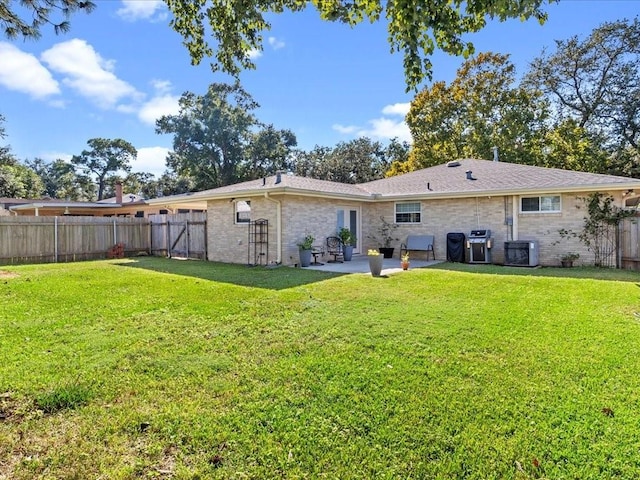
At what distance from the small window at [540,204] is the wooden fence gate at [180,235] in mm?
11706

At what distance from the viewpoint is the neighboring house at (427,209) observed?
41.7 ft

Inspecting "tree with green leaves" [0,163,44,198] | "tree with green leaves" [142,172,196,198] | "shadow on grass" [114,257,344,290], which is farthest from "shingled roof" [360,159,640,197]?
"tree with green leaves" [0,163,44,198]

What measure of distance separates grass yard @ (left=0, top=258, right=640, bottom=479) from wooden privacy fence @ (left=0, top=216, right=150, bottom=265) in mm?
9272

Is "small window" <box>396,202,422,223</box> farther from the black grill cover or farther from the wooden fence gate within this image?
the wooden fence gate

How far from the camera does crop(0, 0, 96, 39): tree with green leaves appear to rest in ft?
17.3

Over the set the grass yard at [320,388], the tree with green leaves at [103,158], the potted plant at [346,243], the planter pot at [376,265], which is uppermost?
the tree with green leaves at [103,158]

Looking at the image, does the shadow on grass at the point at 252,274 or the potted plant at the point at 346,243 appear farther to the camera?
the potted plant at the point at 346,243

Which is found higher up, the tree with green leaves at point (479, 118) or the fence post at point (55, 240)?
the tree with green leaves at point (479, 118)

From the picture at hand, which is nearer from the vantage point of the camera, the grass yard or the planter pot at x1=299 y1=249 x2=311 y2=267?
the grass yard

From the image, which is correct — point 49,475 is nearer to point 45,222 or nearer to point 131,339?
point 131,339

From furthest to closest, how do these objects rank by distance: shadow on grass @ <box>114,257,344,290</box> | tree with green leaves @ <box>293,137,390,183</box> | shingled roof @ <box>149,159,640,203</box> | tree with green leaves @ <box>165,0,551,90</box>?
1. tree with green leaves @ <box>293,137,390,183</box>
2. shingled roof @ <box>149,159,640,203</box>
3. shadow on grass @ <box>114,257,344,290</box>
4. tree with green leaves @ <box>165,0,551,90</box>

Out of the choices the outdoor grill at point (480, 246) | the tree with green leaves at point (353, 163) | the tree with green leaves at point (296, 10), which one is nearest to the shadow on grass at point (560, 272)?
the outdoor grill at point (480, 246)

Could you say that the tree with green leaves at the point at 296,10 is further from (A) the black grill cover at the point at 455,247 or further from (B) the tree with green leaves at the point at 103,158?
(B) the tree with green leaves at the point at 103,158

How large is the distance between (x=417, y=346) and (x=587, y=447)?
2.15m
